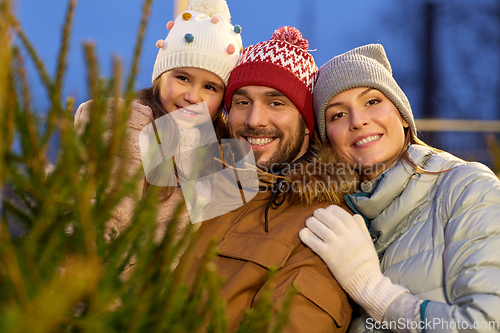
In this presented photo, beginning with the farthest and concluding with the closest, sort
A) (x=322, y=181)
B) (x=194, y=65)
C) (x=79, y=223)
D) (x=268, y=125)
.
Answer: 1. (x=194, y=65)
2. (x=268, y=125)
3. (x=322, y=181)
4. (x=79, y=223)

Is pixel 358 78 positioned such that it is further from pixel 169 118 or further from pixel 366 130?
pixel 169 118

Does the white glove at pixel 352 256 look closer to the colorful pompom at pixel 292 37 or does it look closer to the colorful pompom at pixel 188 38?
the colorful pompom at pixel 292 37

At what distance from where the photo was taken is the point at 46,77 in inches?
28.0

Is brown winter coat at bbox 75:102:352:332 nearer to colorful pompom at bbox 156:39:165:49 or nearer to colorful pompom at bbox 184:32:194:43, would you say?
colorful pompom at bbox 184:32:194:43

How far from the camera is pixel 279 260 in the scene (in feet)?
6.70

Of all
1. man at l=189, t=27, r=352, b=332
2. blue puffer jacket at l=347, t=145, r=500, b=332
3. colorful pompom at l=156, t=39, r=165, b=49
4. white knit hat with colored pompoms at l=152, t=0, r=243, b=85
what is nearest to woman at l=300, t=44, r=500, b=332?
blue puffer jacket at l=347, t=145, r=500, b=332

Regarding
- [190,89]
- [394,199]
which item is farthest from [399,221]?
[190,89]

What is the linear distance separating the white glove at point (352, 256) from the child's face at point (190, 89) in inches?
49.0

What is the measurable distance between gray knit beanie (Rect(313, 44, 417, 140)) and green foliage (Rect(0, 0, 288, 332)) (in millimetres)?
1846

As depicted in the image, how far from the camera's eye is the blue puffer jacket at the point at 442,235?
1561mm

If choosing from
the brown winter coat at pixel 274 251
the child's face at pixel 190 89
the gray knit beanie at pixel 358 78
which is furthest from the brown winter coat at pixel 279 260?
the child's face at pixel 190 89

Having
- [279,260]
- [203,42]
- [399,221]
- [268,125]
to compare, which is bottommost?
[279,260]

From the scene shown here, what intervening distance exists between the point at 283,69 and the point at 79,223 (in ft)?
7.53

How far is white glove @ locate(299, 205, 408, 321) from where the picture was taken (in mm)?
1807
